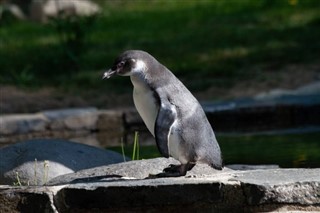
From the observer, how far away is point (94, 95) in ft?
36.5

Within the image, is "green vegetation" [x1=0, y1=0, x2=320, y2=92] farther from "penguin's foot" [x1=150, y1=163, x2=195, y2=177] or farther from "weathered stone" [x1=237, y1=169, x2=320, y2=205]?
"weathered stone" [x1=237, y1=169, x2=320, y2=205]

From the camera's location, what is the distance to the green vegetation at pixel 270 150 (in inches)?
282

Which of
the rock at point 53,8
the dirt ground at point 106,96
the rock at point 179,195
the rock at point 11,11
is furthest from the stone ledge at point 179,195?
the rock at point 11,11

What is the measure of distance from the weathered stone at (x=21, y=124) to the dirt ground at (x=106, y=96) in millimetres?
533

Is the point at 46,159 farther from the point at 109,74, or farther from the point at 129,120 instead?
the point at 129,120

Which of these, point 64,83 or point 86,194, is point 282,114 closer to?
point 64,83

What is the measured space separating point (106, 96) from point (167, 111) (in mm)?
6137

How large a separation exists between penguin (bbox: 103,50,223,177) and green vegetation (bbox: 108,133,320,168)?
1.78 meters

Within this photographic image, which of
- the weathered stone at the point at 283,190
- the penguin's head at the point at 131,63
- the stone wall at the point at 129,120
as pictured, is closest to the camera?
the weathered stone at the point at 283,190

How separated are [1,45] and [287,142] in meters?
6.70

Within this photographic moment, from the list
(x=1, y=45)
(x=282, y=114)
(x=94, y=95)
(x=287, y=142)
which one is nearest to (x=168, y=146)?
(x=287, y=142)

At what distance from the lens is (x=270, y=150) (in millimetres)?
7820

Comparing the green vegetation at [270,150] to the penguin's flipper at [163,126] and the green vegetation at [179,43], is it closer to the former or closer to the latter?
the penguin's flipper at [163,126]

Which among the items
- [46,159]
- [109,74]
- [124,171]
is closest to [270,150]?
[46,159]
